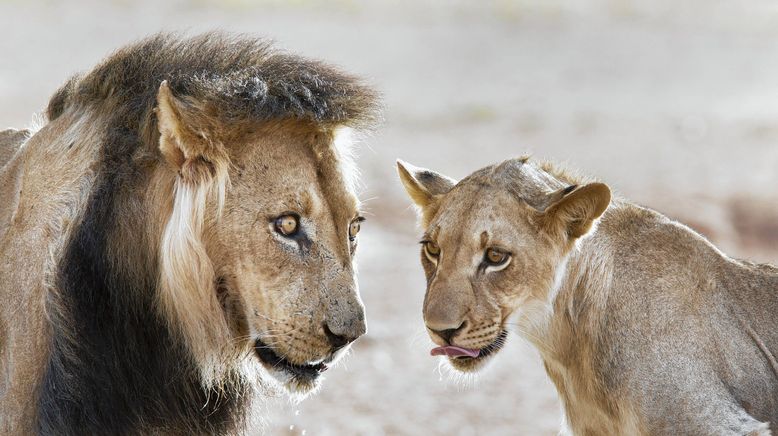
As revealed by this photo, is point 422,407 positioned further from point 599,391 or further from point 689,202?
point 689,202

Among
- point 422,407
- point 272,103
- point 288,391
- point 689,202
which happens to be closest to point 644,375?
point 288,391

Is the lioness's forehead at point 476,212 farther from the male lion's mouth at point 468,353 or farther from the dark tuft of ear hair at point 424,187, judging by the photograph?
the male lion's mouth at point 468,353

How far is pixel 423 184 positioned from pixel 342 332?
0.94 metres

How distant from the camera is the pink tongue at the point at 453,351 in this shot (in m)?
3.50

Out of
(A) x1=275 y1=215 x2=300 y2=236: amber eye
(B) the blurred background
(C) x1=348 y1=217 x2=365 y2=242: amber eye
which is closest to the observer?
(A) x1=275 y1=215 x2=300 y2=236: amber eye

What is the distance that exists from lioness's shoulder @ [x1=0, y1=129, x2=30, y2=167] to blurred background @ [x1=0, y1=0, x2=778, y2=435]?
66.0 inches

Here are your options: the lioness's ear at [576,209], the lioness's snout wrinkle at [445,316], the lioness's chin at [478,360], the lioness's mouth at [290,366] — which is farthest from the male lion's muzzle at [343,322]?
the lioness's ear at [576,209]

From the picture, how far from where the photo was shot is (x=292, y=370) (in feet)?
10.5

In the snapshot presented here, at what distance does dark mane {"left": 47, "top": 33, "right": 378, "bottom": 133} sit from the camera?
317cm

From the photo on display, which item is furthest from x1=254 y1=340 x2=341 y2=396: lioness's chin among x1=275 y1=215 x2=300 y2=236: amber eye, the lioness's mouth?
x1=275 y1=215 x2=300 y2=236: amber eye

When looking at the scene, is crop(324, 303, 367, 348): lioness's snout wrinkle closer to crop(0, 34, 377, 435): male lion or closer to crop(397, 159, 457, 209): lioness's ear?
crop(0, 34, 377, 435): male lion

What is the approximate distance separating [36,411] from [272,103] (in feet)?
3.28

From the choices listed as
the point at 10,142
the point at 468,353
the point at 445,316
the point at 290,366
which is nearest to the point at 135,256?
the point at 290,366

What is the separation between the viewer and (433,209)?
3.85 m
